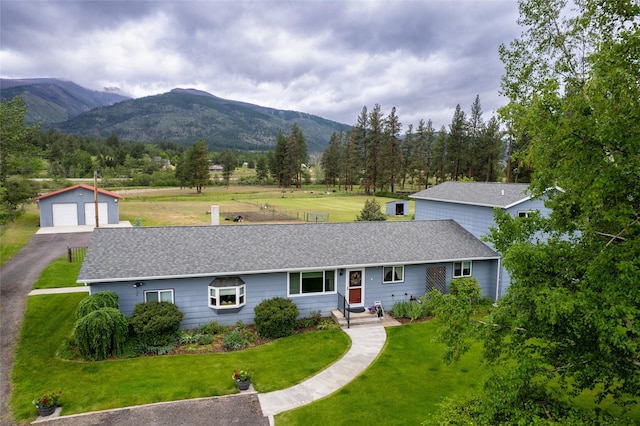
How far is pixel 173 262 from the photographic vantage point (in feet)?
53.7

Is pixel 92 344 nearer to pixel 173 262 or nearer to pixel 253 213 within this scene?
pixel 173 262

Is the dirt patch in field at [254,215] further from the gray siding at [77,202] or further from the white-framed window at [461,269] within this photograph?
the white-framed window at [461,269]

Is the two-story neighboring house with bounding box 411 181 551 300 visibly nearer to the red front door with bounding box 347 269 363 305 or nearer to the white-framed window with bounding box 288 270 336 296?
the red front door with bounding box 347 269 363 305

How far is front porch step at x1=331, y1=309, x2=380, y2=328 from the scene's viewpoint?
1725 cm

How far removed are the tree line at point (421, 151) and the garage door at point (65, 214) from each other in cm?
5449

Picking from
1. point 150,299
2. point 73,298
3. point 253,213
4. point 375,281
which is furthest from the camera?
point 253,213

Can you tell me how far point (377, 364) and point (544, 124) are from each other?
10319 mm

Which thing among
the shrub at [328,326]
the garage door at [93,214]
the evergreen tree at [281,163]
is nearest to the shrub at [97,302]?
the shrub at [328,326]

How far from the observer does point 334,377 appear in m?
12.8

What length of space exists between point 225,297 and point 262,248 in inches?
116

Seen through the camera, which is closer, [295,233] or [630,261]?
[630,261]

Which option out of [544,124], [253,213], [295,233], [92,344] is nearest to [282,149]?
[253,213]

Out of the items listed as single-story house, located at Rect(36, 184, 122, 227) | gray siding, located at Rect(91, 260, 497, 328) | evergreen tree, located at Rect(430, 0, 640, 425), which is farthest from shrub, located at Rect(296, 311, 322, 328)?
single-story house, located at Rect(36, 184, 122, 227)

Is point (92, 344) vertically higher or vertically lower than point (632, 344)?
lower
